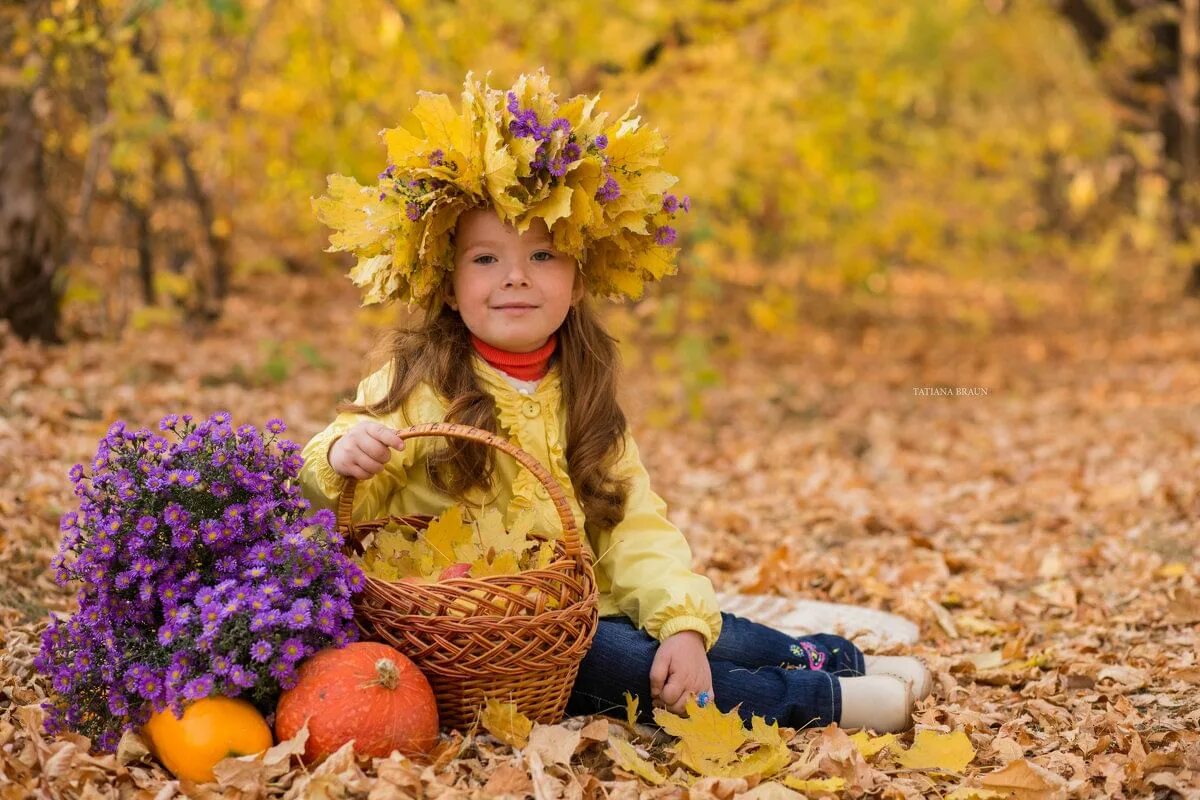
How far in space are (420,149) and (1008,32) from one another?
38.8 ft

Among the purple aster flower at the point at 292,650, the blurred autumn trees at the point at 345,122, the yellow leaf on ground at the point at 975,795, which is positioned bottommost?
the yellow leaf on ground at the point at 975,795

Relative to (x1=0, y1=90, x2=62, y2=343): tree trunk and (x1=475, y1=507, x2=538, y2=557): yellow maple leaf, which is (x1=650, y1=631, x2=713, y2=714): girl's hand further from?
(x1=0, y1=90, x2=62, y2=343): tree trunk

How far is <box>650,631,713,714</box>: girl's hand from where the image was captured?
8.46ft

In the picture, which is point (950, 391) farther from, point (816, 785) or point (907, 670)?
point (816, 785)

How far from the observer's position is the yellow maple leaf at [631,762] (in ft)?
7.57

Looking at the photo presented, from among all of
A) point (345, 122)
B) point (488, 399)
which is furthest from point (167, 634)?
point (345, 122)

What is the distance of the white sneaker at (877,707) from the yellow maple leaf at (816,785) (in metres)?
0.48

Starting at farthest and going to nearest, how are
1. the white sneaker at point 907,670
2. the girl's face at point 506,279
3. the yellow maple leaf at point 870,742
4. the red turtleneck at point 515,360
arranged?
the white sneaker at point 907,670, the red turtleneck at point 515,360, the girl's face at point 506,279, the yellow maple leaf at point 870,742

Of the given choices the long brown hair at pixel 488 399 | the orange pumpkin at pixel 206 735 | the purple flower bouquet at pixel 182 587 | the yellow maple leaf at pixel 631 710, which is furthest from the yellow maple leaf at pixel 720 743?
the orange pumpkin at pixel 206 735

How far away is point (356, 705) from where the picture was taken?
7.21ft

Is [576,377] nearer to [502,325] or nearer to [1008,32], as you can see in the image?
[502,325]

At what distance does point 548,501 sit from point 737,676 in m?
0.60

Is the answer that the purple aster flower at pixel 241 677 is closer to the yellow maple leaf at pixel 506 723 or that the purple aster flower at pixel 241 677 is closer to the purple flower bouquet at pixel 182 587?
the purple flower bouquet at pixel 182 587

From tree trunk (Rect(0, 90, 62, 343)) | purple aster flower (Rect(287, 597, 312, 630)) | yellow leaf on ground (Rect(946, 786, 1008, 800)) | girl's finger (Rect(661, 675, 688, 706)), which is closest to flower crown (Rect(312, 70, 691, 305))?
purple aster flower (Rect(287, 597, 312, 630))
